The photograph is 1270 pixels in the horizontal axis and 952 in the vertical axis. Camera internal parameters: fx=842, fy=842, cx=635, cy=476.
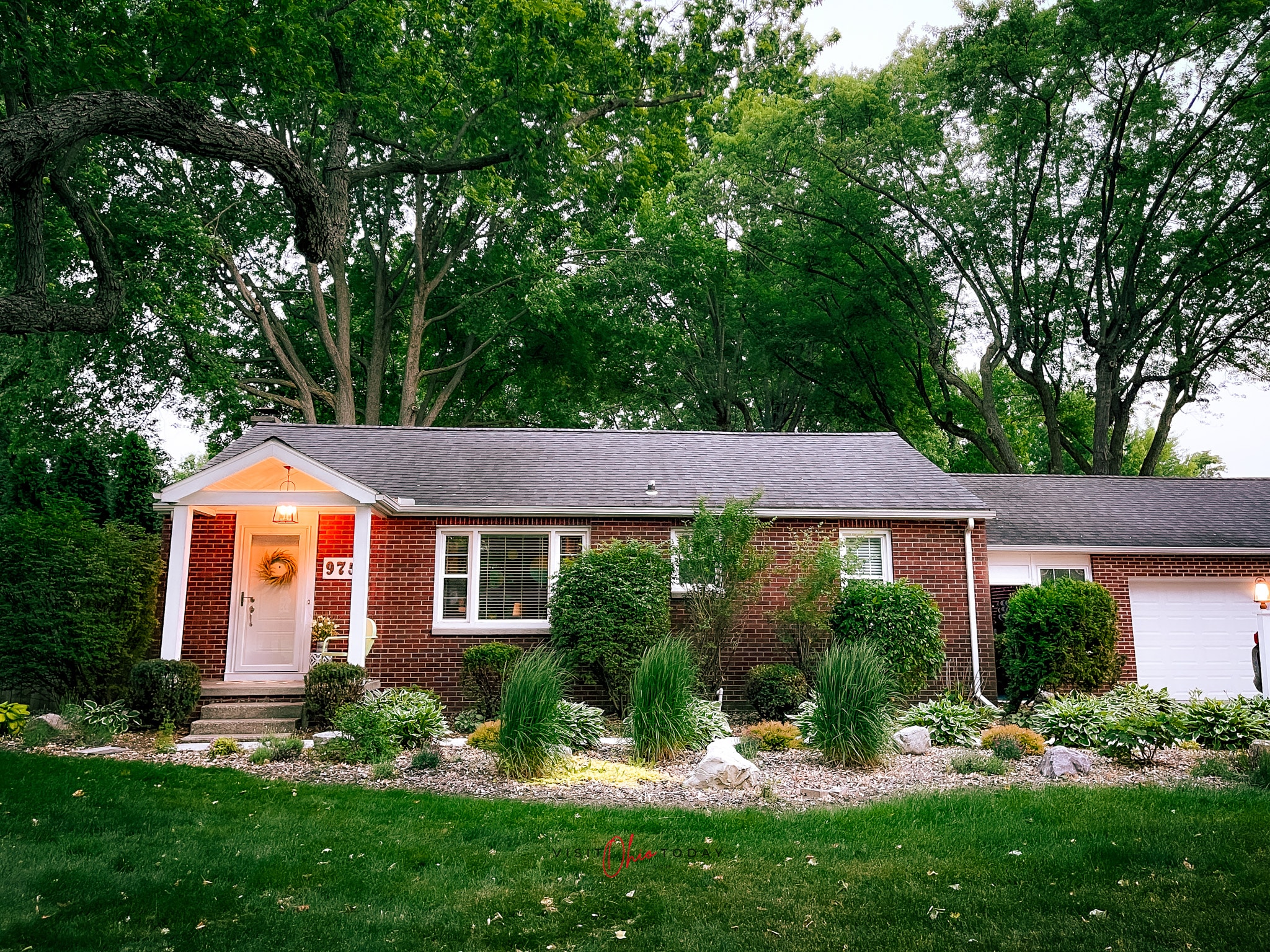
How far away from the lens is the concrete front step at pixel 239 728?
32.6 feet

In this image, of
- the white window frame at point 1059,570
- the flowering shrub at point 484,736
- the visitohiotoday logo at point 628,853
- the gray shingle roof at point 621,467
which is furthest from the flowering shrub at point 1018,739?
the white window frame at point 1059,570

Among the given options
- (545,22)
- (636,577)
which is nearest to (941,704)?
(636,577)

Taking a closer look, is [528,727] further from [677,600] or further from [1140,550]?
[1140,550]

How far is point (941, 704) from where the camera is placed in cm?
988

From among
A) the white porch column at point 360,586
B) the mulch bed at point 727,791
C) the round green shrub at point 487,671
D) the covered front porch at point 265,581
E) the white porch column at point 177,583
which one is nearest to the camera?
the mulch bed at point 727,791

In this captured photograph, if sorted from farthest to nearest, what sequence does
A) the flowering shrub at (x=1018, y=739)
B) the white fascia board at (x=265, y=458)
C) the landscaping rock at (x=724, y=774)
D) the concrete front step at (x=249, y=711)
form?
1. the white fascia board at (x=265, y=458)
2. the concrete front step at (x=249, y=711)
3. the flowering shrub at (x=1018, y=739)
4. the landscaping rock at (x=724, y=774)

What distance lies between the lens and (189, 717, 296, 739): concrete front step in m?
9.92

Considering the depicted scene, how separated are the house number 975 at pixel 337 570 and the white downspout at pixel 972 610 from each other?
9.36 meters

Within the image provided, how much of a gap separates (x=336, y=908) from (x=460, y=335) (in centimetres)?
2178

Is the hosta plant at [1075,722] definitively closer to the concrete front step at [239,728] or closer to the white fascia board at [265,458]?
the white fascia board at [265,458]

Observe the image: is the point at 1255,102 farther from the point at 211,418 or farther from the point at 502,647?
the point at 211,418

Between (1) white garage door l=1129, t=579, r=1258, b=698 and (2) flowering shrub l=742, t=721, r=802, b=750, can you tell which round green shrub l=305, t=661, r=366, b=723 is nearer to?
(2) flowering shrub l=742, t=721, r=802, b=750

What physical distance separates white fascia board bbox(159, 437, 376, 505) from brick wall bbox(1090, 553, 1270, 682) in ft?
37.6

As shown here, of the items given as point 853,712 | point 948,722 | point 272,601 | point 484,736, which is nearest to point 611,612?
point 484,736
